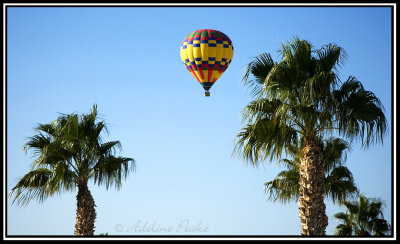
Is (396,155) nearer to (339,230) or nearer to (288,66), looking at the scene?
(288,66)

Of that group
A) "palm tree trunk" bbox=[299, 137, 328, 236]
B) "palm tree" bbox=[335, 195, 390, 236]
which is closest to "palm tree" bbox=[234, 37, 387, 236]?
"palm tree trunk" bbox=[299, 137, 328, 236]

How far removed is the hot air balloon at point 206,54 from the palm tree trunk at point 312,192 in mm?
17683

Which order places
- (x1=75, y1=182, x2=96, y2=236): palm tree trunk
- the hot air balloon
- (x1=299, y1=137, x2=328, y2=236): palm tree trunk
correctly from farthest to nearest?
the hot air balloon, (x1=75, y1=182, x2=96, y2=236): palm tree trunk, (x1=299, y1=137, x2=328, y2=236): palm tree trunk

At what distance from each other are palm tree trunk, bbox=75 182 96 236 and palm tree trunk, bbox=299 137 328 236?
750 cm

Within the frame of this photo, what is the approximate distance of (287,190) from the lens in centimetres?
2836

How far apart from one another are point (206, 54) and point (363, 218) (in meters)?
12.4

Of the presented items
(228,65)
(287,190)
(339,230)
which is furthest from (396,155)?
(228,65)

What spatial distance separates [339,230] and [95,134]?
13413 mm

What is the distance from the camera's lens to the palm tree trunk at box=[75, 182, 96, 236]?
2417cm

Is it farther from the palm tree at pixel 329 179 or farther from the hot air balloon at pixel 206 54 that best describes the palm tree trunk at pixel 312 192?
the hot air balloon at pixel 206 54

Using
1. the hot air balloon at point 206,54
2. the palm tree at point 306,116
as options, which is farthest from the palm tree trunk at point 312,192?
the hot air balloon at point 206,54

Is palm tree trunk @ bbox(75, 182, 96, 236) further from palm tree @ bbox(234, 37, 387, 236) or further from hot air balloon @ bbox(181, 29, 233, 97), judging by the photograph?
hot air balloon @ bbox(181, 29, 233, 97)

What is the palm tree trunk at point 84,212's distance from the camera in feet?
79.3

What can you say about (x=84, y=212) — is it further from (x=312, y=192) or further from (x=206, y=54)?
(x=206, y=54)
